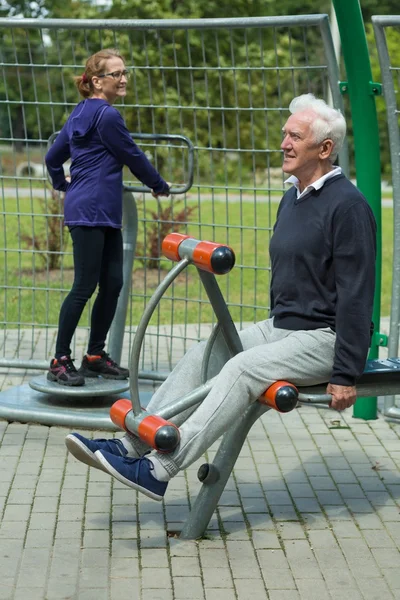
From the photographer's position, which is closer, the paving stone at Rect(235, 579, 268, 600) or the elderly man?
the paving stone at Rect(235, 579, 268, 600)

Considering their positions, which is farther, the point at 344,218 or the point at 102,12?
the point at 102,12

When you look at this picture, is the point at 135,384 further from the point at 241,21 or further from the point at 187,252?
the point at 241,21

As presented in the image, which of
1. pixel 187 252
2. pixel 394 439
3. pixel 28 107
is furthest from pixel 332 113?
pixel 28 107

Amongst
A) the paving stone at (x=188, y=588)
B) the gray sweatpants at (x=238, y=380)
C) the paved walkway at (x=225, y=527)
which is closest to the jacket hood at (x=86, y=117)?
the paved walkway at (x=225, y=527)

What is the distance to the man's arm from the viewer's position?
13.4ft

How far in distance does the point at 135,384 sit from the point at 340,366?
760 mm

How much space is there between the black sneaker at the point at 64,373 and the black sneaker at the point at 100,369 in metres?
0.10

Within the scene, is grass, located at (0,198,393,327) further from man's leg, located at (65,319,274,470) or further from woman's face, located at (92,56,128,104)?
man's leg, located at (65,319,274,470)

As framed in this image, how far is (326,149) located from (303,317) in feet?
2.13

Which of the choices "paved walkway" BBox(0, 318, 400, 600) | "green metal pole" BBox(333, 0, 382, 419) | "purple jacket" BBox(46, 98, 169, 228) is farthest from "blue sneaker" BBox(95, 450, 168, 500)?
"green metal pole" BBox(333, 0, 382, 419)

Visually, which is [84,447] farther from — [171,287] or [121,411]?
[171,287]

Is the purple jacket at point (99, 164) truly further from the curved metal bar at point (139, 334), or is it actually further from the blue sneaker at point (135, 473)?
the blue sneaker at point (135, 473)

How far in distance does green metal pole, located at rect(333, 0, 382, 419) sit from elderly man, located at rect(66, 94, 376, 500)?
1.26 meters

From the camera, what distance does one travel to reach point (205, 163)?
6.55m
